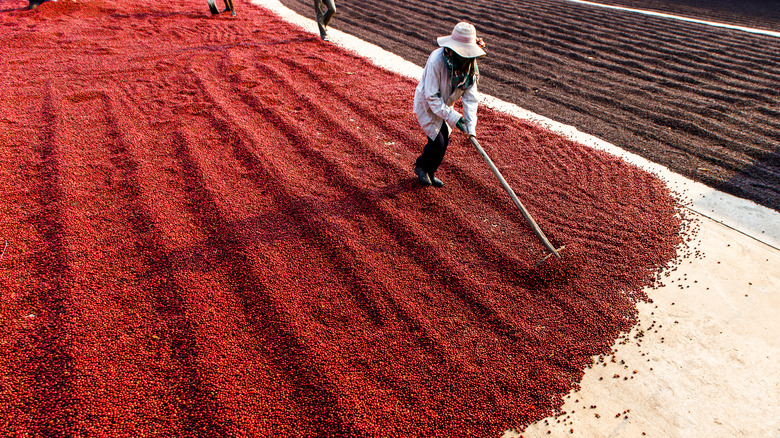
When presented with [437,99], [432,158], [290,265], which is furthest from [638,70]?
[290,265]

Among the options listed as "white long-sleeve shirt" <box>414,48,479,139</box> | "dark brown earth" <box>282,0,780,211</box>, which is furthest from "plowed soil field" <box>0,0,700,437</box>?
"dark brown earth" <box>282,0,780,211</box>

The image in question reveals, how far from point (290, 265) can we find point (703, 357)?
3303mm

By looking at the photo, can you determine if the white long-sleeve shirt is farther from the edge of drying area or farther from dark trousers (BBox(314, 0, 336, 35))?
dark trousers (BBox(314, 0, 336, 35))

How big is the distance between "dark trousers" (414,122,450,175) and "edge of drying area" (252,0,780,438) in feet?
7.59

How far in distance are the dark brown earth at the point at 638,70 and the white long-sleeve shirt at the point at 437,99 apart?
2683 millimetres

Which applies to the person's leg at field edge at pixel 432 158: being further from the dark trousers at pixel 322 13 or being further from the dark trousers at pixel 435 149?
the dark trousers at pixel 322 13

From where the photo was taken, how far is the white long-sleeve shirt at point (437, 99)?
4.07m

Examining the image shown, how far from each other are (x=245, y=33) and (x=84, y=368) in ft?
28.0

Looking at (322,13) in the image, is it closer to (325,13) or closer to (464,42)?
(325,13)

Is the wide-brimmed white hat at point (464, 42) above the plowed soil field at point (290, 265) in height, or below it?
above

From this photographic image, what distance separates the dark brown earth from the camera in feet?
18.7

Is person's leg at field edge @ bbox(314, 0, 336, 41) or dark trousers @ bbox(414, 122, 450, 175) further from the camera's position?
person's leg at field edge @ bbox(314, 0, 336, 41)

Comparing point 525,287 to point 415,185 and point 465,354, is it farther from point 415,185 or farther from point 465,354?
point 415,185

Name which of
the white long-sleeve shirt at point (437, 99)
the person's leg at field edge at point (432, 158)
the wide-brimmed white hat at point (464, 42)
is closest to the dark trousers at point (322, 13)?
the person's leg at field edge at point (432, 158)
